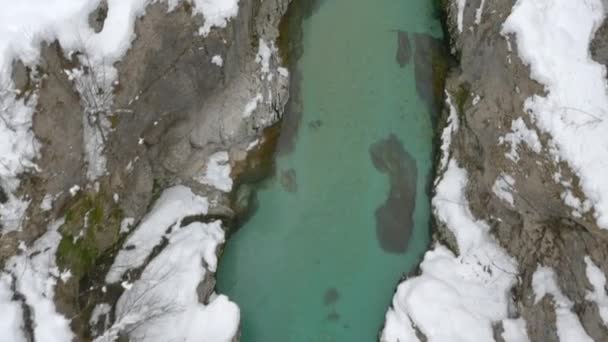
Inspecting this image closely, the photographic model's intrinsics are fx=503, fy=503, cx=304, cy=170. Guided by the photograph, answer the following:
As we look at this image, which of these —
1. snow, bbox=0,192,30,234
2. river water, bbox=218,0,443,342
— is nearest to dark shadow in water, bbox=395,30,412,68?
river water, bbox=218,0,443,342

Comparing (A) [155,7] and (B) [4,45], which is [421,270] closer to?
(A) [155,7]

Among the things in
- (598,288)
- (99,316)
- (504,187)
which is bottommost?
(99,316)

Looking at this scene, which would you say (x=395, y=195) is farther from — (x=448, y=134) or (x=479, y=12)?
(x=479, y=12)

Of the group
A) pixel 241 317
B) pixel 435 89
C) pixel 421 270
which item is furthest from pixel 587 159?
pixel 241 317

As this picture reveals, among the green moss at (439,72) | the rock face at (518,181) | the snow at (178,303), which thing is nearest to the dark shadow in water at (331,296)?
the snow at (178,303)

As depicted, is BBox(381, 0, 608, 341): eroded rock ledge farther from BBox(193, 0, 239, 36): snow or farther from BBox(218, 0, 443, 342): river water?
BBox(193, 0, 239, 36): snow

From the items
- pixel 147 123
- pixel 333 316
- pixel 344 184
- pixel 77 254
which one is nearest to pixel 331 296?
pixel 333 316
